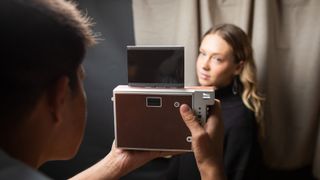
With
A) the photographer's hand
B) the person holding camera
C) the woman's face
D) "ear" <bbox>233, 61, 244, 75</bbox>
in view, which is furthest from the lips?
the person holding camera

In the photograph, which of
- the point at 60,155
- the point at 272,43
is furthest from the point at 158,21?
the point at 60,155

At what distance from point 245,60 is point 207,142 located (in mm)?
551

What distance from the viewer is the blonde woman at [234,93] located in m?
1.27

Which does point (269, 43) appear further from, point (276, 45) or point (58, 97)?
point (58, 97)

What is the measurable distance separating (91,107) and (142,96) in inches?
34.1

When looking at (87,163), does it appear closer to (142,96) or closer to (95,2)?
(95,2)

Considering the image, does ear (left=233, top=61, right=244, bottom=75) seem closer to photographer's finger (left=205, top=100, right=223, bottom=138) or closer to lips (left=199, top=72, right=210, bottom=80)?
lips (left=199, top=72, right=210, bottom=80)

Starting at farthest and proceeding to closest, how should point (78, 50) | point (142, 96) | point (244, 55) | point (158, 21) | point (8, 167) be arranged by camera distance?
1. point (158, 21)
2. point (244, 55)
3. point (142, 96)
4. point (78, 50)
5. point (8, 167)

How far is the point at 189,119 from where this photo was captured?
0.85 m

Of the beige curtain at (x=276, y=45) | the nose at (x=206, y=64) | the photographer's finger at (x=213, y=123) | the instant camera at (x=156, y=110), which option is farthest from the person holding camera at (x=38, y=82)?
the beige curtain at (x=276, y=45)

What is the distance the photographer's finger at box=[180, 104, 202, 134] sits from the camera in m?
0.85

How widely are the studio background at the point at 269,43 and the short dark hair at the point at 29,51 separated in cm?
95

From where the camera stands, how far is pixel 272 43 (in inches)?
55.3

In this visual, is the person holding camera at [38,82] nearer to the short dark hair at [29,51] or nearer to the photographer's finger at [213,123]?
the short dark hair at [29,51]
